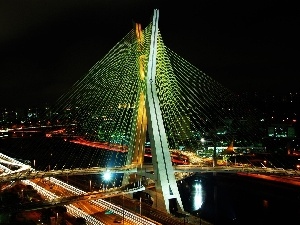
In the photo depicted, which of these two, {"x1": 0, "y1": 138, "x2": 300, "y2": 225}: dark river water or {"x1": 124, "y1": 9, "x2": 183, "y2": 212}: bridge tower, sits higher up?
{"x1": 124, "y1": 9, "x2": 183, "y2": 212}: bridge tower

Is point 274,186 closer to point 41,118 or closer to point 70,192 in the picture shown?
point 70,192

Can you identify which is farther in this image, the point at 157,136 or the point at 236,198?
the point at 236,198

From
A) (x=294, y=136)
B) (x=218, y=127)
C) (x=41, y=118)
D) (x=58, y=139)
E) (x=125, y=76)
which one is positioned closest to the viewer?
(x=125, y=76)

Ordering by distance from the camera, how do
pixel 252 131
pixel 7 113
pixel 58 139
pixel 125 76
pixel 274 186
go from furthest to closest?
pixel 7 113
pixel 58 139
pixel 252 131
pixel 274 186
pixel 125 76

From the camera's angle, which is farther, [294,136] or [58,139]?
[58,139]

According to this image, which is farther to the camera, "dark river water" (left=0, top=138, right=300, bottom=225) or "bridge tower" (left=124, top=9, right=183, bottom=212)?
"dark river water" (left=0, top=138, right=300, bottom=225)

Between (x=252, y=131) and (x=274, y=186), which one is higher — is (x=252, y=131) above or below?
above

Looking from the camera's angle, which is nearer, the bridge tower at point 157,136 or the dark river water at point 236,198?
the bridge tower at point 157,136

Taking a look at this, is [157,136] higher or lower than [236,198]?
higher

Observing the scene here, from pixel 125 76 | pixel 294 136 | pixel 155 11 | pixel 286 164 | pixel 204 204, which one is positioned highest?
pixel 155 11

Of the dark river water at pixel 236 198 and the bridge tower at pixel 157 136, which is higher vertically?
the bridge tower at pixel 157 136

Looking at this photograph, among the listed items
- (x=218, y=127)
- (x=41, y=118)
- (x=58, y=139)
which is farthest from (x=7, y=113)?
(x=218, y=127)
